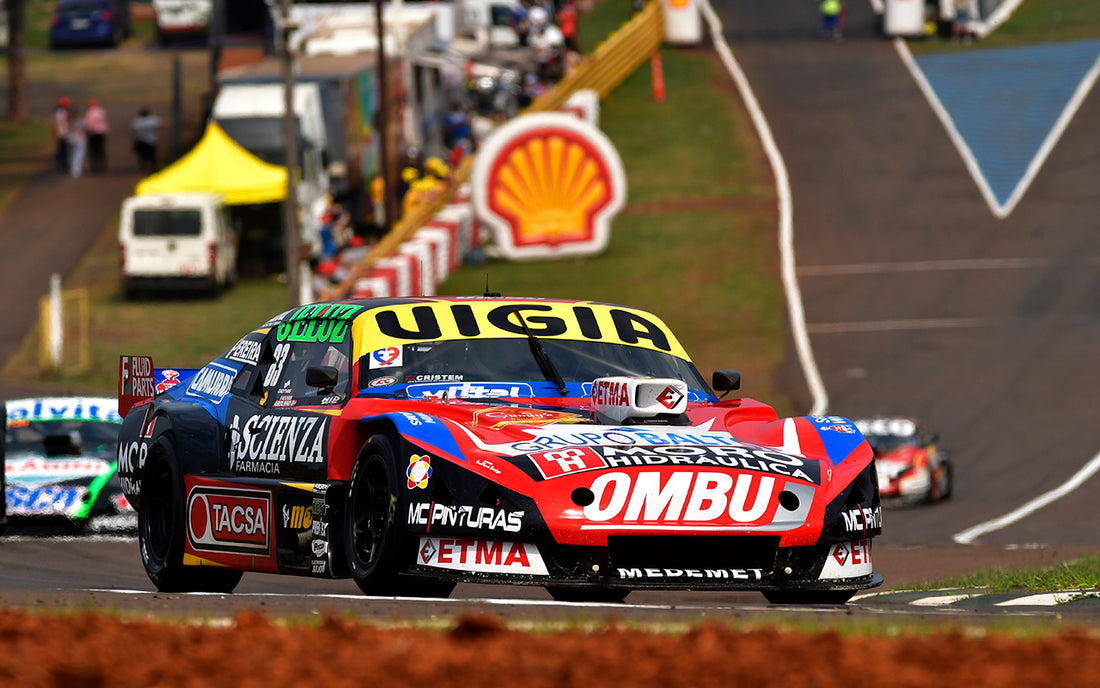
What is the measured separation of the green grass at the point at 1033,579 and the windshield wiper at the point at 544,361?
2.62m

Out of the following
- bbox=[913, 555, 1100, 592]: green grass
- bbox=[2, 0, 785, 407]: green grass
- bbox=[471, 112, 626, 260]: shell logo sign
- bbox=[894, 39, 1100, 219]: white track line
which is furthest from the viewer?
bbox=[894, 39, 1100, 219]: white track line

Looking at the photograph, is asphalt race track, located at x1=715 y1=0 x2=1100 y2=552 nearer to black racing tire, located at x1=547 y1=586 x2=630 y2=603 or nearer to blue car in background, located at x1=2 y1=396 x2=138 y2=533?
blue car in background, located at x1=2 y1=396 x2=138 y2=533

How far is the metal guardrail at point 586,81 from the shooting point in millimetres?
35344

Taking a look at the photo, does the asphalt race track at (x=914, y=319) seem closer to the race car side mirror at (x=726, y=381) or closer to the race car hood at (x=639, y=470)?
the race car hood at (x=639, y=470)

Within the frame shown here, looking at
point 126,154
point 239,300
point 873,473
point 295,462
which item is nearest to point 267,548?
point 295,462

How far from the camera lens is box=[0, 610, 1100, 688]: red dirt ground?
4965mm

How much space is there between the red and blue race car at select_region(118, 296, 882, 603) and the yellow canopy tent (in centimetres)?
2671

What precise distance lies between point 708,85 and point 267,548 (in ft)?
138

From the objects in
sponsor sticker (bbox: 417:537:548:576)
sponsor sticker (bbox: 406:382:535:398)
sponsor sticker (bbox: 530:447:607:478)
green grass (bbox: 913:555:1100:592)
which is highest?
sponsor sticker (bbox: 530:447:607:478)

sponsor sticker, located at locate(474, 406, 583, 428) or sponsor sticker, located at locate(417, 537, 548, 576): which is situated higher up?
sponsor sticker, located at locate(474, 406, 583, 428)

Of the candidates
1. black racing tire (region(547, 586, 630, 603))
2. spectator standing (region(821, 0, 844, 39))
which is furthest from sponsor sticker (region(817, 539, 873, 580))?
spectator standing (region(821, 0, 844, 39))

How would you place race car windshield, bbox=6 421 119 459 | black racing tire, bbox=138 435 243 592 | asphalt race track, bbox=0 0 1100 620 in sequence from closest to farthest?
black racing tire, bbox=138 435 243 592 → asphalt race track, bbox=0 0 1100 620 → race car windshield, bbox=6 421 119 459

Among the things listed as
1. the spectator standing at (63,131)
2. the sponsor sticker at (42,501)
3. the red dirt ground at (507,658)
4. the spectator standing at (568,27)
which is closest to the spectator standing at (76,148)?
the spectator standing at (63,131)

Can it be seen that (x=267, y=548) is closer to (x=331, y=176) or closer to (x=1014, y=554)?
(x=1014, y=554)
